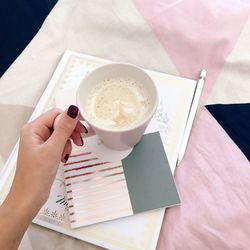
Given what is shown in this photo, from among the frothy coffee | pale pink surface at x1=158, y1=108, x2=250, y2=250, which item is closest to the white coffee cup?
the frothy coffee

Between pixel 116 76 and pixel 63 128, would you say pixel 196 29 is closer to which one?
pixel 116 76

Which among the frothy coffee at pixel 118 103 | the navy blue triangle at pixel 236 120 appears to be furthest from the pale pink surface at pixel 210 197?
the frothy coffee at pixel 118 103

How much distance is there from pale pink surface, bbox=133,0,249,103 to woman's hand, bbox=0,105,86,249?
0.28m

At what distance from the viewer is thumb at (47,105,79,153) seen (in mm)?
430

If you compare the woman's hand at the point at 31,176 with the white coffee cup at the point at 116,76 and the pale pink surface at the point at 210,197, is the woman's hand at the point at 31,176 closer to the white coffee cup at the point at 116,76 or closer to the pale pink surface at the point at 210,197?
the white coffee cup at the point at 116,76

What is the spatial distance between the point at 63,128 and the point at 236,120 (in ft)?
0.97

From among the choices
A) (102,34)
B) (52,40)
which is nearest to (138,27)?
(102,34)

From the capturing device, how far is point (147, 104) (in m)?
0.47

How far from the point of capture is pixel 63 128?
1.41 ft

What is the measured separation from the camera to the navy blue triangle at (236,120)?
0.53 metres

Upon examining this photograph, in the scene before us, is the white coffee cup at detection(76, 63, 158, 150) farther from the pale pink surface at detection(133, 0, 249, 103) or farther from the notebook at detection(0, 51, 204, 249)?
the pale pink surface at detection(133, 0, 249, 103)

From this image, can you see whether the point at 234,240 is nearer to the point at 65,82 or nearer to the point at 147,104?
the point at 147,104

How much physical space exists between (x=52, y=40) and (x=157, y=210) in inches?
15.5

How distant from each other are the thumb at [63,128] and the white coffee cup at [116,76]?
0.5 inches
